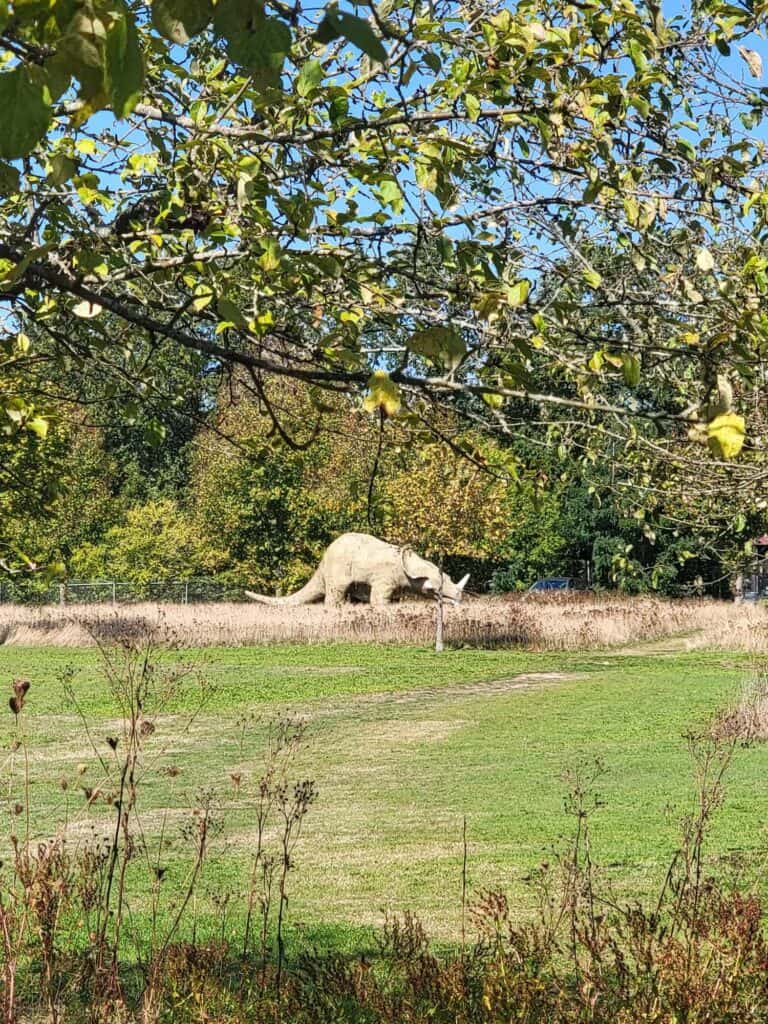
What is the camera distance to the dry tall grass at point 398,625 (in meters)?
31.1

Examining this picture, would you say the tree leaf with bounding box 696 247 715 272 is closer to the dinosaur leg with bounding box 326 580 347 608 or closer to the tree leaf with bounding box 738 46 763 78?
the tree leaf with bounding box 738 46 763 78

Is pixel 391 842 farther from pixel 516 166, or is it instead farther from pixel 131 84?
pixel 131 84

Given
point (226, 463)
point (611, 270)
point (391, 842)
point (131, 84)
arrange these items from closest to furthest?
point (131, 84) → point (611, 270) → point (391, 842) → point (226, 463)

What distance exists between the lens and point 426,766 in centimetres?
1409

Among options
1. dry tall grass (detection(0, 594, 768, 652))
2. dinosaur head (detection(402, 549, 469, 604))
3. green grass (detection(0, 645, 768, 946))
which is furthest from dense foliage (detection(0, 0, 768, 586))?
dinosaur head (detection(402, 549, 469, 604))

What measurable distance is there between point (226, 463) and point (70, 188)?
34087mm

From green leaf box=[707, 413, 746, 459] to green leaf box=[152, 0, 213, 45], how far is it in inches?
44.2

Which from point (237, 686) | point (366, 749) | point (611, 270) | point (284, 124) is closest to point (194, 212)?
point (284, 124)

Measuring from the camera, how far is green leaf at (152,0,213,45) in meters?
1.65

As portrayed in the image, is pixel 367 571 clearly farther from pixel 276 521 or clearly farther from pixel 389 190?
pixel 389 190

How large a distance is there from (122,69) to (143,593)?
1534 inches

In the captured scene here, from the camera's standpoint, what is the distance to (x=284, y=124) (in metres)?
3.92

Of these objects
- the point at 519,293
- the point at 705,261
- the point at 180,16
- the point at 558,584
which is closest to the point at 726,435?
the point at 519,293

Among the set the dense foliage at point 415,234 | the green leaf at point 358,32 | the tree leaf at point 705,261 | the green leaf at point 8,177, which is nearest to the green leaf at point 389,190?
the dense foliage at point 415,234
